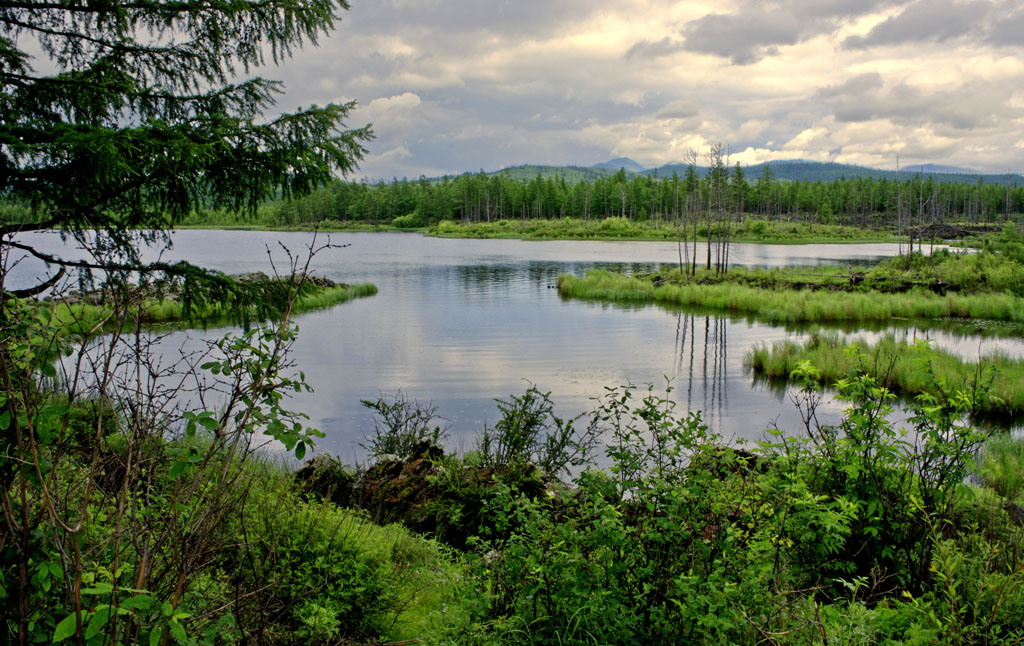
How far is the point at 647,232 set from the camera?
319ft

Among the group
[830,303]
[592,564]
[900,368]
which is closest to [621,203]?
[830,303]

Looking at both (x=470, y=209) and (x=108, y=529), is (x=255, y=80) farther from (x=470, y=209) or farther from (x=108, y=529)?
(x=470, y=209)

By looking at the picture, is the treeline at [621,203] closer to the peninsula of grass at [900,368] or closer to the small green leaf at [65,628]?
the peninsula of grass at [900,368]

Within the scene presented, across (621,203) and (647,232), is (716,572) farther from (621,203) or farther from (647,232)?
(621,203)

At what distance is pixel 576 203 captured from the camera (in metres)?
127

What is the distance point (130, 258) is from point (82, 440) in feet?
6.97

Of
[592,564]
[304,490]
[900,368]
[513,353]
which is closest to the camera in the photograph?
[592,564]

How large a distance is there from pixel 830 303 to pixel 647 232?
72728mm

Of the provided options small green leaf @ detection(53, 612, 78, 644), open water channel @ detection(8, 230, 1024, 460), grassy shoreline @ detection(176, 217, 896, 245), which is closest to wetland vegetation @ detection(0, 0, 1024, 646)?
small green leaf @ detection(53, 612, 78, 644)

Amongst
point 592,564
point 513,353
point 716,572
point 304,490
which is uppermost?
point 716,572

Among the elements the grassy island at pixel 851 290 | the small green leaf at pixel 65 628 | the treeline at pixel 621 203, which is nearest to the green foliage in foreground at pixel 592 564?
the small green leaf at pixel 65 628

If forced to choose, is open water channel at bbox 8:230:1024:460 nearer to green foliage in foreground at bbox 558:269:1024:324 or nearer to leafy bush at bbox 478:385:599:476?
leafy bush at bbox 478:385:599:476

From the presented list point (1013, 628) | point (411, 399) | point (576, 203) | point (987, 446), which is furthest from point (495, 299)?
point (576, 203)

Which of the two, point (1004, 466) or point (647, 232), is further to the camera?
point (647, 232)
